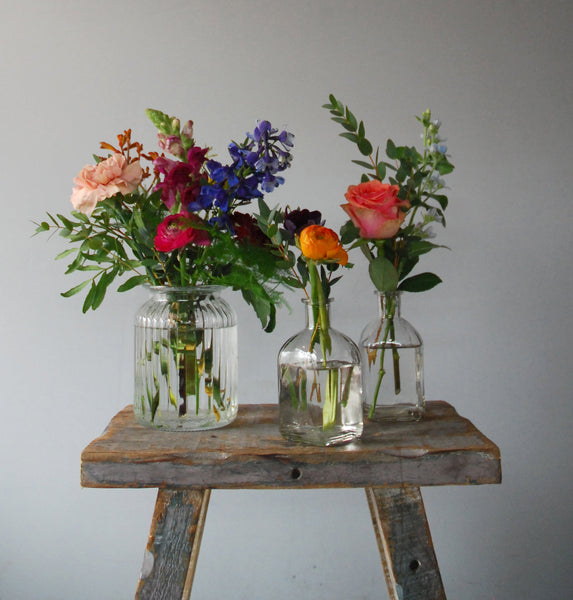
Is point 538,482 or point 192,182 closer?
point 192,182

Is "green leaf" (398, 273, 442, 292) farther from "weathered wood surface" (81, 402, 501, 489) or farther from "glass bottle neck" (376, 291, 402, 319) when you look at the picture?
"weathered wood surface" (81, 402, 501, 489)

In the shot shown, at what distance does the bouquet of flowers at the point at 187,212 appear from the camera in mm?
907

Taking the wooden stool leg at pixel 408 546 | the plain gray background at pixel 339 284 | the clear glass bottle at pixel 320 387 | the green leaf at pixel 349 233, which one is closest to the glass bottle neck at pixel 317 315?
the clear glass bottle at pixel 320 387

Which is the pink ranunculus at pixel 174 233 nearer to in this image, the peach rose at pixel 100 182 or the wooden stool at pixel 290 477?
the peach rose at pixel 100 182

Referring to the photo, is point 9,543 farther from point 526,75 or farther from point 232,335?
point 526,75

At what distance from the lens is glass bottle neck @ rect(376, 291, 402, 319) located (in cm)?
101

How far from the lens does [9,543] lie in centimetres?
142

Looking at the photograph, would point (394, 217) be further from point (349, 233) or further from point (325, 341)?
point (325, 341)

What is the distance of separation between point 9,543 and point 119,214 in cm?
90

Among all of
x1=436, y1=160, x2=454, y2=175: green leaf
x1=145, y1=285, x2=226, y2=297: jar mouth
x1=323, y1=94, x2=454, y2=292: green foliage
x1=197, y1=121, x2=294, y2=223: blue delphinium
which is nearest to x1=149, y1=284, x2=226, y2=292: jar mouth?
x1=145, y1=285, x2=226, y2=297: jar mouth

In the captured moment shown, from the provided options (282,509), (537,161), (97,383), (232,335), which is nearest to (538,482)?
(282,509)

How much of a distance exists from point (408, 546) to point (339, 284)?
65cm

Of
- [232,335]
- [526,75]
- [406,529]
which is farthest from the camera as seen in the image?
[526,75]

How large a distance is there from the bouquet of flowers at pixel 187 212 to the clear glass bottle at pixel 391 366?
0.17 metres
